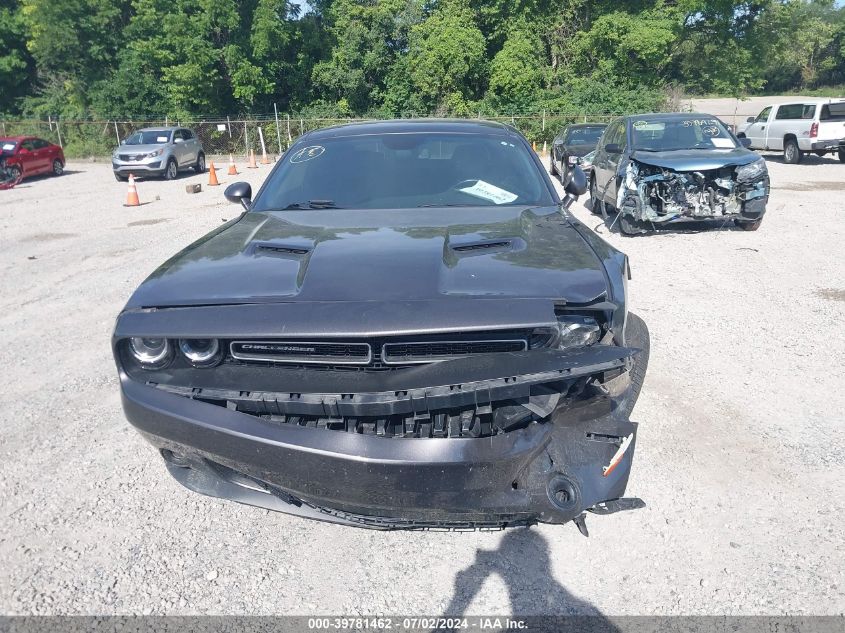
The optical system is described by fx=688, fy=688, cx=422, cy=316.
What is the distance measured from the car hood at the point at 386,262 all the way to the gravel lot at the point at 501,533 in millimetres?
1178

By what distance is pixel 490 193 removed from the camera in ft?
13.4

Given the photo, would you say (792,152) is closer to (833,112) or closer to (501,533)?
(833,112)

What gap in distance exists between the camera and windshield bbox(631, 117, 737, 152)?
11.0 meters

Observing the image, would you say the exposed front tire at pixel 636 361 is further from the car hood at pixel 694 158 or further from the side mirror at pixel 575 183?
the car hood at pixel 694 158

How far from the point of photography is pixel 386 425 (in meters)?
2.47

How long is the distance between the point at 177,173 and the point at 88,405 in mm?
21199

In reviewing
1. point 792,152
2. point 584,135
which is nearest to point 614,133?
point 584,135

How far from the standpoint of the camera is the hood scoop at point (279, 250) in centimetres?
312

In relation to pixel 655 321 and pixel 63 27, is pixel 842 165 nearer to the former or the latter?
pixel 655 321

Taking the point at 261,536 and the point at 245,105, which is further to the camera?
the point at 245,105

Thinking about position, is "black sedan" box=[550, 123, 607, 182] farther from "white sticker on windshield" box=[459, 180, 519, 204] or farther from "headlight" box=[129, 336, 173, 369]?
"headlight" box=[129, 336, 173, 369]

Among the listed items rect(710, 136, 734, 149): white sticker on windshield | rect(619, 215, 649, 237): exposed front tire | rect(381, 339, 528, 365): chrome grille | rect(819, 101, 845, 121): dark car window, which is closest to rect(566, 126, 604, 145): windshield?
rect(819, 101, 845, 121): dark car window

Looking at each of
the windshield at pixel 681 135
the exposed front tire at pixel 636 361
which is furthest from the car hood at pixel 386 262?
the windshield at pixel 681 135

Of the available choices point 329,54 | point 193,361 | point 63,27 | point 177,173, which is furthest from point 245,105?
point 193,361
